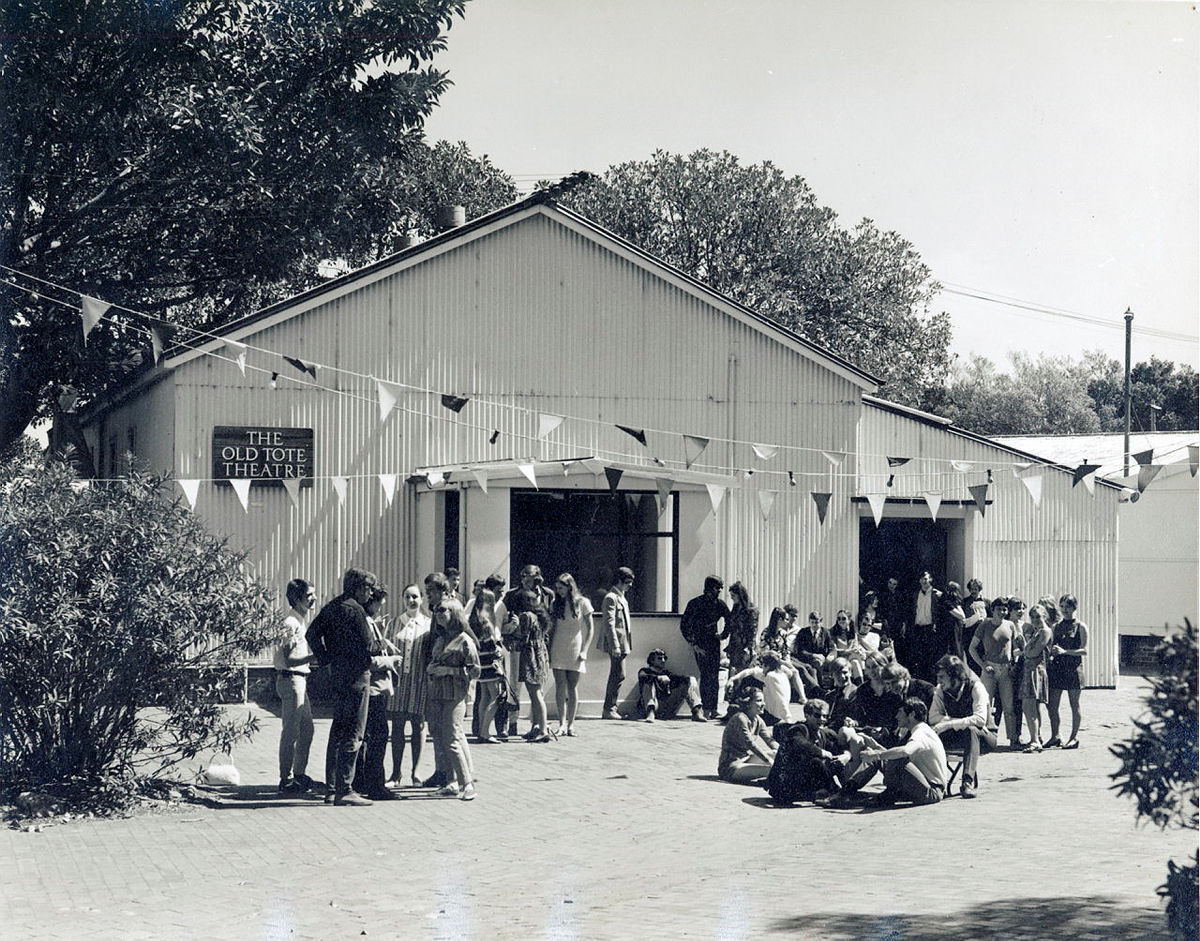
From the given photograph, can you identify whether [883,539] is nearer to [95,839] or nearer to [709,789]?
[709,789]

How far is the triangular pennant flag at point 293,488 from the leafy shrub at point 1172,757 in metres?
14.1

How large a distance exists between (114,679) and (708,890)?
5.02 meters

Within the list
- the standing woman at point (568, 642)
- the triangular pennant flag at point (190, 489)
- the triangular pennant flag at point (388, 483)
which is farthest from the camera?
the triangular pennant flag at point (388, 483)

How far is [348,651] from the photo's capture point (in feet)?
38.1

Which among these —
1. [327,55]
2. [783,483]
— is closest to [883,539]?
[783,483]

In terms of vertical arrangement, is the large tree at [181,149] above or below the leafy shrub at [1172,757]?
above

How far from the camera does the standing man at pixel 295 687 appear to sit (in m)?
12.1

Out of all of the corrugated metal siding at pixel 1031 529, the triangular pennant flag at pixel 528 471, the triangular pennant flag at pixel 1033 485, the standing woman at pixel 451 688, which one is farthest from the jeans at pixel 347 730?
the corrugated metal siding at pixel 1031 529

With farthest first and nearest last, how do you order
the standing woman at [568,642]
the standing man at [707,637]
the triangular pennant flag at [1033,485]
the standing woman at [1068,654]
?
1. the triangular pennant flag at [1033,485]
2. the standing man at [707,637]
3. the standing woman at [568,642]
4. the standing woman at [1068,654]

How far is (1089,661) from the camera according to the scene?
23672mm

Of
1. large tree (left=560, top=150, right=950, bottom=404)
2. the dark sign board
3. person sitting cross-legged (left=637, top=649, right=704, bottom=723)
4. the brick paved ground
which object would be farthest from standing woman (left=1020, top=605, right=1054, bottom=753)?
large tree (left=560, top=150, right=950, bottom=404)

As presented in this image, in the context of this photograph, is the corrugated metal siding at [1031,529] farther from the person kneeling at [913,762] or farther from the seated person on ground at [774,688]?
the person kneeling at [913,762]

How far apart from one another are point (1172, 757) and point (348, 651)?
7026 millimetres

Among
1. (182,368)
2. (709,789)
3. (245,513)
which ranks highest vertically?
(182,368)
